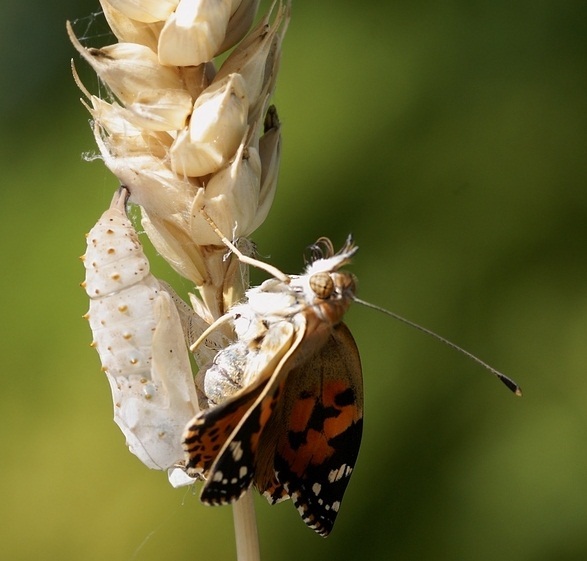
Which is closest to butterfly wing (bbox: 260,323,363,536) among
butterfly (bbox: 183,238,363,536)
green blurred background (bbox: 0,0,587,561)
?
butterfly (bbox: 183,238,363,536)

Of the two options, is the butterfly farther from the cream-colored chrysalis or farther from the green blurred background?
the green blurred background

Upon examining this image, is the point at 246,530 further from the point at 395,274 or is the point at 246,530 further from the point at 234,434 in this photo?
the point at 395,274

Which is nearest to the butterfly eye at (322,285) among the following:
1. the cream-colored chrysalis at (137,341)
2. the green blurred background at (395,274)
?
the cream-colored chrysalis at (137,341)

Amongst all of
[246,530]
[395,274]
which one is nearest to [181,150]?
[246,530]

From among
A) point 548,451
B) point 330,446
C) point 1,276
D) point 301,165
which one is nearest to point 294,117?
point 301,165

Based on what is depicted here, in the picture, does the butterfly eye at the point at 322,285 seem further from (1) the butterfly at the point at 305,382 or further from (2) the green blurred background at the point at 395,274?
(2) the green blurred background at the point at 395,274

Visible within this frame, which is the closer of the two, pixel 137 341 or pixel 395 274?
pixel 137 341

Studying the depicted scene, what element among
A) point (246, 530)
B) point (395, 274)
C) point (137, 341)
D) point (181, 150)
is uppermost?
point (181, 150)
